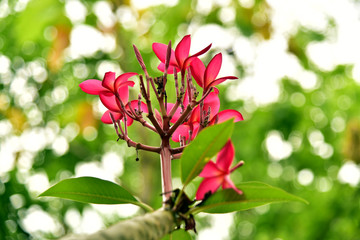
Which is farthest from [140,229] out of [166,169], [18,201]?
[18,201]

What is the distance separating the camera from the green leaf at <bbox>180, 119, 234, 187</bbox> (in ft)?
2.23

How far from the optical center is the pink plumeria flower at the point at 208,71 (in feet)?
2.66

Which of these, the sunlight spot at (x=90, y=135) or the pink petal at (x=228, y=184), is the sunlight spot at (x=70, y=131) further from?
the pink petal at (x=228, y=184)

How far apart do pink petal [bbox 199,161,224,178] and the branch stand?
11 cm

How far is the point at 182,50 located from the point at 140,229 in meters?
0.44

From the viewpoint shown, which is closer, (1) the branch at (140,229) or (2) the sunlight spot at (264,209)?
(1) the branch at (140,229)

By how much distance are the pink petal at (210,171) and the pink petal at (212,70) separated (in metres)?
0.19

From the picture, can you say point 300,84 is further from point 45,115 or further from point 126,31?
point 45,115

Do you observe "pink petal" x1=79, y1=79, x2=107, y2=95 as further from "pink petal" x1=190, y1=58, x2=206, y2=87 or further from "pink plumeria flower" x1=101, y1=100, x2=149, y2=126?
"pink petal" x1=190, y1=58, x2=206, y2=87

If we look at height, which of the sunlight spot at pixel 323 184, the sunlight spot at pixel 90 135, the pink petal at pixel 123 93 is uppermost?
the sunlight spot at pixel 90 135

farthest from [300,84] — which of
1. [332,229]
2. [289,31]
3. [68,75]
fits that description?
[68,75]

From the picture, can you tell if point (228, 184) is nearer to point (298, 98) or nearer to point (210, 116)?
point (210, 116)

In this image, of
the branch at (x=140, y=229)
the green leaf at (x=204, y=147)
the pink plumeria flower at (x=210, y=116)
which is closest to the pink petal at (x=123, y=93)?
the pink plumeria flower at (x=210, y=116)

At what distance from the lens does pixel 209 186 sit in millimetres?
717
